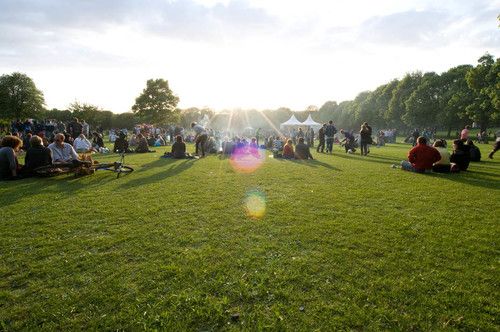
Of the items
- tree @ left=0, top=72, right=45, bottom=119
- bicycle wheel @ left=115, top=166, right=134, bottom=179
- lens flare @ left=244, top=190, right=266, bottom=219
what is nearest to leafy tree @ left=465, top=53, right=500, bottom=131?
lens flare @ left=244, top=190, right=266, bottom=219

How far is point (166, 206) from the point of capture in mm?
7312

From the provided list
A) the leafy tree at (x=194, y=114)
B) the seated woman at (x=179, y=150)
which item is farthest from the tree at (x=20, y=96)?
the seated woman at (x=179, y=150)

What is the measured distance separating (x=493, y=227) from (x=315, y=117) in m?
124

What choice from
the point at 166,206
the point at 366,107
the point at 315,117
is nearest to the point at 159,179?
the point at 166,206

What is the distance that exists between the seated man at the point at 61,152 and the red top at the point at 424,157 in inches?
526

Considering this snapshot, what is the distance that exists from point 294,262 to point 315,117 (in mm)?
126148

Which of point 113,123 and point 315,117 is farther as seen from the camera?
point 315,117

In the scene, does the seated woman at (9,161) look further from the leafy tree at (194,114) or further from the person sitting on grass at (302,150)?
the leafy tree at (194,114)

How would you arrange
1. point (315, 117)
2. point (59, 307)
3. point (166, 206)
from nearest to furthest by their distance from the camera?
1. point (59, 307)
2. point (166, 206)
3. point (315, 117)

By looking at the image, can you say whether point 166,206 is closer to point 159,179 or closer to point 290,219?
point 290,219

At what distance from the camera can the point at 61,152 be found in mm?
11836

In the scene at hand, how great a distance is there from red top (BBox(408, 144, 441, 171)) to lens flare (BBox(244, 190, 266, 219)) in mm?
7614

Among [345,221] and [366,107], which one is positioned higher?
[366,107]

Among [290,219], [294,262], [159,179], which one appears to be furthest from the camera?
[159,179]
